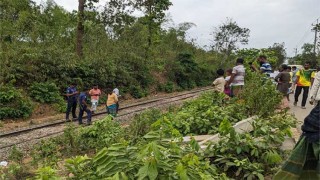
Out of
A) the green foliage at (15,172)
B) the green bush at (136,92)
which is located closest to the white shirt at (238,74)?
the green foliage at (15,172)

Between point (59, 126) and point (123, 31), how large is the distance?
1410cm

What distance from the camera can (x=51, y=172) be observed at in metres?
3.12

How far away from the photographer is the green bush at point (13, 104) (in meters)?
15.2

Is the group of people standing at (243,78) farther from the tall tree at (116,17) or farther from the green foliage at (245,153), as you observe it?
the tall tree at (116,17)

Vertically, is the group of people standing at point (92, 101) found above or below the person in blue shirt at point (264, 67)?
below

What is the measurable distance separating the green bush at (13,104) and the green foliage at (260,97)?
11018 millimetres

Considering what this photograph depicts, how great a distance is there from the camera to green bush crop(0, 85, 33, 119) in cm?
1524

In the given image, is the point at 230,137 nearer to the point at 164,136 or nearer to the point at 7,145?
the point at 164,136

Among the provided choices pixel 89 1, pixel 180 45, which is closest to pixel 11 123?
pixel 89 1

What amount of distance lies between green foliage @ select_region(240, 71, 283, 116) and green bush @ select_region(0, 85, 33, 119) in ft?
36.1

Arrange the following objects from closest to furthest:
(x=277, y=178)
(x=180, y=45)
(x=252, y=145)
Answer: (x=277, y=178), (x=252, y=145), (x=180, y=45)

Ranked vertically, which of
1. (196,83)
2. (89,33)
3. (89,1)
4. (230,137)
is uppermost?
(89,1)

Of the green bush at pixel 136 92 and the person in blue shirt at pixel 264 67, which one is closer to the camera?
the person in blue shirt at pixel 264 67

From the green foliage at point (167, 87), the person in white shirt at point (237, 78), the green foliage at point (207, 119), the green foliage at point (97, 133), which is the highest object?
the person in white shirt at point (237, 78)
